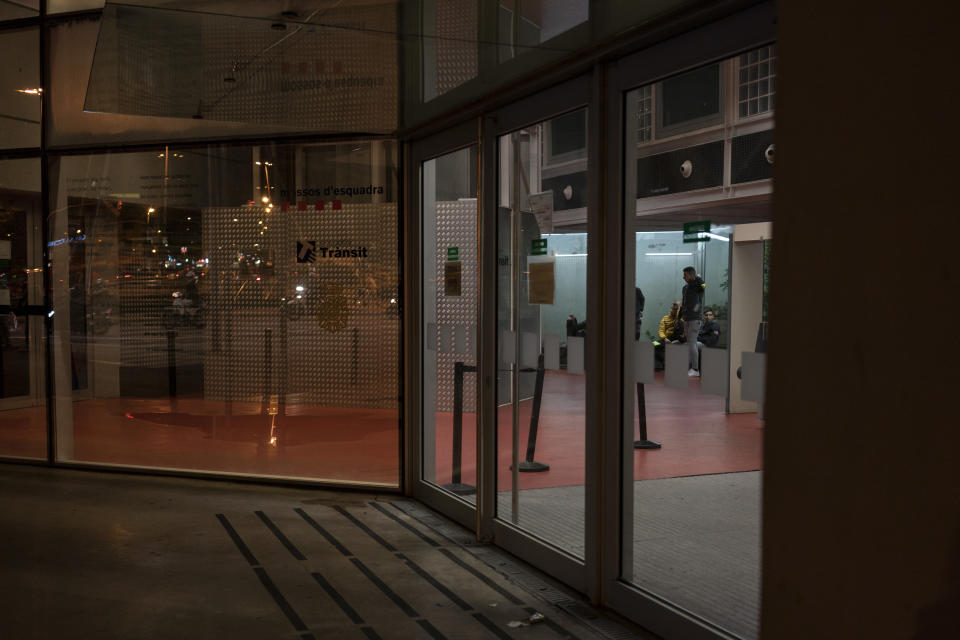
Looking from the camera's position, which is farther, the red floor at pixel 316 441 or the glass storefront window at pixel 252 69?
the glass storefront window at pixel 252 69

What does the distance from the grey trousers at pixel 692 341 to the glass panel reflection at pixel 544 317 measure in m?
0.55

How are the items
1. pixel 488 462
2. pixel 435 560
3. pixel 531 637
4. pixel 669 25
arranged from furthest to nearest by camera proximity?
pixel 488 462, pixel 435 560, pixel 531 637, pixel 669 25

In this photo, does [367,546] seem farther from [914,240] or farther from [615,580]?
[914,240]

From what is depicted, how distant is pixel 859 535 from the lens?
1260 millimetres

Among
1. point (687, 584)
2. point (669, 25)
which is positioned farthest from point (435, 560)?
point (669, 25)

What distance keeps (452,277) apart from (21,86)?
4086 mm

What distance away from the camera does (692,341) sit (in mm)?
3340

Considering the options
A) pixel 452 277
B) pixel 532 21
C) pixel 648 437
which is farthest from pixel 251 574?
pixel 532 21

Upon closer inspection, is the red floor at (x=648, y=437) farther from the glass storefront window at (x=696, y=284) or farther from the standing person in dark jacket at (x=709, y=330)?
the standing person in dark jacket at (x=709, y=330)

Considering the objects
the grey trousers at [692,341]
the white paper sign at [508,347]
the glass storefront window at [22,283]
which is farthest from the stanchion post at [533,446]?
the glass storefront window at [22,283]

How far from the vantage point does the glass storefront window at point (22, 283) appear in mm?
6891

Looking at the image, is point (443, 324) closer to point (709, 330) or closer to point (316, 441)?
point (316, 441)

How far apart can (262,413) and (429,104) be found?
8.65ft

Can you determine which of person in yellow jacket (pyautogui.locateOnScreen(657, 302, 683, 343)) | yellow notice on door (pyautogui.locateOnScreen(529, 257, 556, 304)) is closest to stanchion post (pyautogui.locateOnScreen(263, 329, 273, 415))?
yellow notice on door (pyautogui.locateOnScreen(529, 257, 556, 304))
